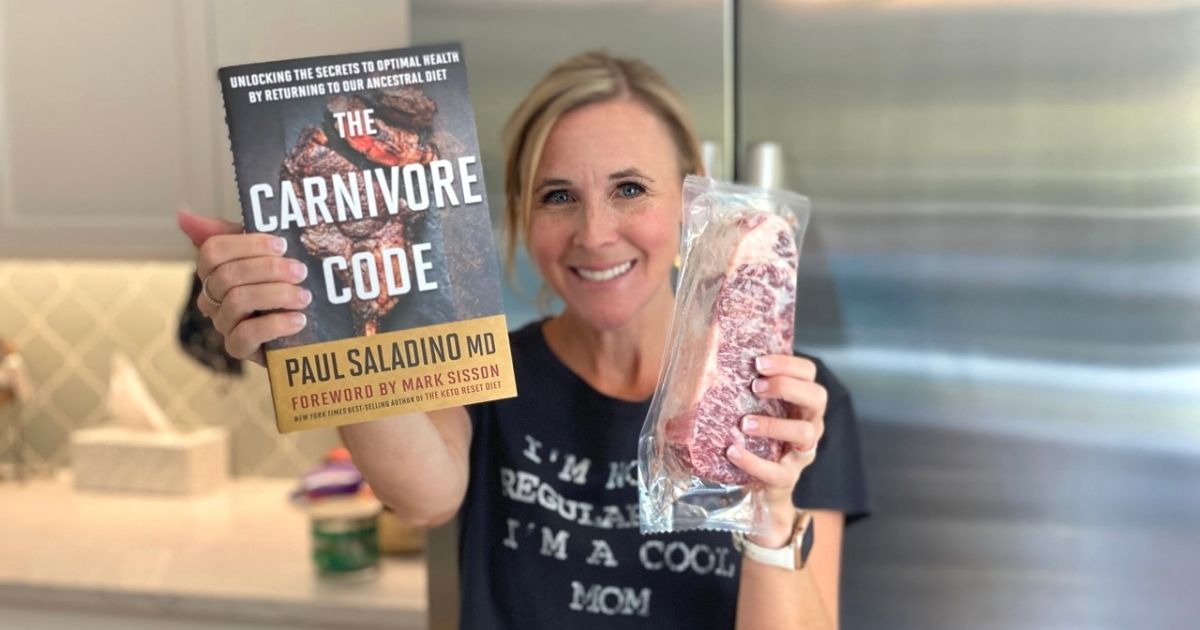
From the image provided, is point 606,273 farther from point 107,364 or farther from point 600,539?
point 107,364

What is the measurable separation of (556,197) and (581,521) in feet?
1.05

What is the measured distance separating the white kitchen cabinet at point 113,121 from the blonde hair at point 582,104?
0.82m

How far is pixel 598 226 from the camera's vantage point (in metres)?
0.98

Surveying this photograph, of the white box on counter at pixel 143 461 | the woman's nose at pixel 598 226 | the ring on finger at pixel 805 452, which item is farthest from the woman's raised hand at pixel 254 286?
the white box on counter at pixel 143 461

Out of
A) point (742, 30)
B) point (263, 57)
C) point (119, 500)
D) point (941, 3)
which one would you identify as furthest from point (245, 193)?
point (119, 500)

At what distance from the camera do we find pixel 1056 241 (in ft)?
3.73

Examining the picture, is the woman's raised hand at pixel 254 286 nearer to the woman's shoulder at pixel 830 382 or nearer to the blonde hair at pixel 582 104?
the blonde hair at pixel 582 104

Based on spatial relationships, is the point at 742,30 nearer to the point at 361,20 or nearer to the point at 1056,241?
the point at 1056,241

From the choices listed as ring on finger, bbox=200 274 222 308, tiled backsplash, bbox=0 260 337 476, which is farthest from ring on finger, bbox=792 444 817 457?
tiled backsplash, bbox=0 260 337 476

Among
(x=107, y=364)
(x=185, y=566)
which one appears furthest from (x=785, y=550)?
(x=107, y=364)

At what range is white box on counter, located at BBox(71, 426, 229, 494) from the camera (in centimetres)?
209

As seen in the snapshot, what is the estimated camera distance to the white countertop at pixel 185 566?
1.60 m

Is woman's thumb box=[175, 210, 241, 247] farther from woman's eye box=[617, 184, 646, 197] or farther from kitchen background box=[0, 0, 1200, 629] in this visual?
kitchen background box=[0, 0, 1200, 629]

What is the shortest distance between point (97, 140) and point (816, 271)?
1283 mm
